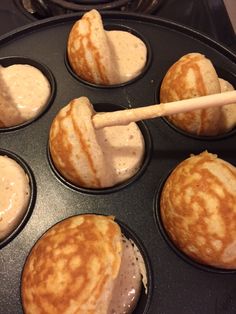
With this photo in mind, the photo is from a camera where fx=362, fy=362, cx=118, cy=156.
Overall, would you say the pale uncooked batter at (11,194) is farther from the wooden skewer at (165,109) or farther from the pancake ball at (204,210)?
the pancake ball at (204,210)

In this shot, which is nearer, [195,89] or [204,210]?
[204,210]

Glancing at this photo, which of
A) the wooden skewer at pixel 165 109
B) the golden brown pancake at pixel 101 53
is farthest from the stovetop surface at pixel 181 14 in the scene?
the wooden skewer at pixel 165 109

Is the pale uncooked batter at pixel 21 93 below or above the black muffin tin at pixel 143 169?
above

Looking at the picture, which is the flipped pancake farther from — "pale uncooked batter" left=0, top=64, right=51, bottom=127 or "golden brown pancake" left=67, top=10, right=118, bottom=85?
"pale uncooked batter" left=0, top=64, right=51, bottom=127

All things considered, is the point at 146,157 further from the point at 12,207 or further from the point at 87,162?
the point at 12,207

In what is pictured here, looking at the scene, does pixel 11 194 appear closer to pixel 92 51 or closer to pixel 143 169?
pixel 143 169

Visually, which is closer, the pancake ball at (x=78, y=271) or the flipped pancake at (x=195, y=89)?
the pancake ball at (x=78, y=271)

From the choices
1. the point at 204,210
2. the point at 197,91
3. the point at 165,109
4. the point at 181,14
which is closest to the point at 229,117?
the point at 197,91
